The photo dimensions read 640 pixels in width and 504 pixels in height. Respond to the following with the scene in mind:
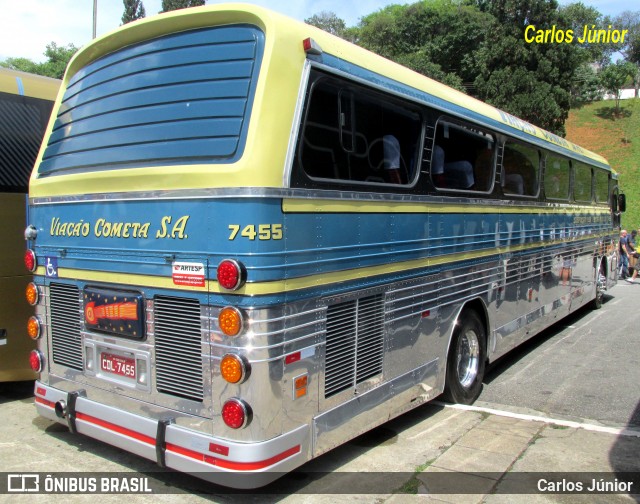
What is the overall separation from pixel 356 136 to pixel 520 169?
360 cm

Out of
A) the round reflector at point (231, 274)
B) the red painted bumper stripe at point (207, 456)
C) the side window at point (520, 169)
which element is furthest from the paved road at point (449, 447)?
the side window at point (520, 169)

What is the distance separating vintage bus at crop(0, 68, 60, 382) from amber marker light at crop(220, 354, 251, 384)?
322cm

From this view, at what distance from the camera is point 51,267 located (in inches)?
164

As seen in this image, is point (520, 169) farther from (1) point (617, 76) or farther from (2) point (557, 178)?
(1) point (617, 76)

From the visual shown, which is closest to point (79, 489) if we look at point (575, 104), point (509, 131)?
point (509, 131)

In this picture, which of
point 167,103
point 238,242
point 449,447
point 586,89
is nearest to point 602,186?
point 449,447

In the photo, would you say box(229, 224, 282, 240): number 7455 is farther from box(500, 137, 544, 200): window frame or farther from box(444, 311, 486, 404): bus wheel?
box(500, 137, 544, 200): window frame

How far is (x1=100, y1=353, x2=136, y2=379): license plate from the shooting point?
3617mm

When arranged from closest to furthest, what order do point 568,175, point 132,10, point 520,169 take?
point 520,169 → point 568,175 → point 132,10

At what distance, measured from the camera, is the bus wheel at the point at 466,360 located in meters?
5.25

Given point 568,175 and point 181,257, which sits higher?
point 568,175

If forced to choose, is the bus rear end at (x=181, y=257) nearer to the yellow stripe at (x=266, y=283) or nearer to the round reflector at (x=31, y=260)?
the yellow stripe at (x=266, y=283)

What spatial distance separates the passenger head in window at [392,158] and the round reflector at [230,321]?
1.73 m

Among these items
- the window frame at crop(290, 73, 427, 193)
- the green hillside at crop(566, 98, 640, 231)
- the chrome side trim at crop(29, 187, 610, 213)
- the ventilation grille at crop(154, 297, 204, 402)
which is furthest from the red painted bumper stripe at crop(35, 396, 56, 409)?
the green hillside at crop(566, 98, 640, 231)
